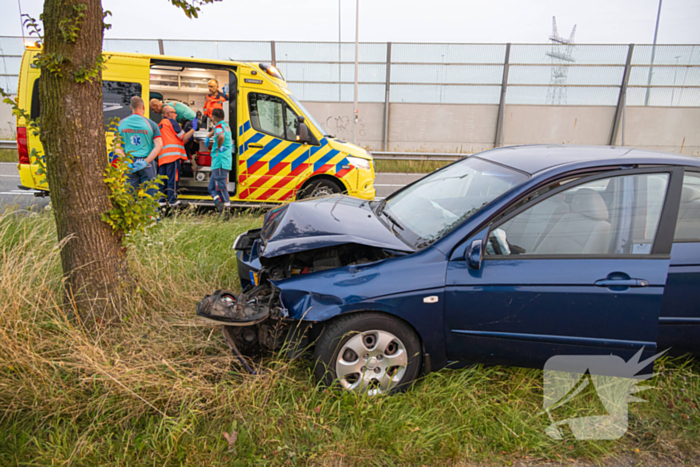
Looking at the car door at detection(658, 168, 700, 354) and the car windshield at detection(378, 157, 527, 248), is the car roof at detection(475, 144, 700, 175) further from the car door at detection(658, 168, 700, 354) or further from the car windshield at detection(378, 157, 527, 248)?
the car door at detection(658, 168, 700, 354)

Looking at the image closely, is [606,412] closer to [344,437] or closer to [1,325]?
[344,437]

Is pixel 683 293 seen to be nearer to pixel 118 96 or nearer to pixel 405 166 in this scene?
pixel 118 96

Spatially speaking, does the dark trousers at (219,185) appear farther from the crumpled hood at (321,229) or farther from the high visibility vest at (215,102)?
the crumpled hood at (321,229)

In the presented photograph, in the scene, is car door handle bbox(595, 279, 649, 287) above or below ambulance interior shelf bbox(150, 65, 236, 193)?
below

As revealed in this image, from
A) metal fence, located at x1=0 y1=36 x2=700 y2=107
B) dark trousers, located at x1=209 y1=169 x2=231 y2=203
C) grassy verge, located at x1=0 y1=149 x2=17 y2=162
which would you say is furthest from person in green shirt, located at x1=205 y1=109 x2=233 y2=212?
metal fence, located at x1=0 y1=36 x2=700 y2=107

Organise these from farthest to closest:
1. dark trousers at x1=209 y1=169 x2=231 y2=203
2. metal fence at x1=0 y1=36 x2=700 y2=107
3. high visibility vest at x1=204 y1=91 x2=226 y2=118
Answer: metal fence at x1=0 y1=36 x2=700 y2=107, high visibility vest at x1=204 y1=91 x2=226 y2=118, dark trousers at x1=209 y1=169 x2=231 y2=203

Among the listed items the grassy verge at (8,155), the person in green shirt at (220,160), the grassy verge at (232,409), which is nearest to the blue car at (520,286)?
the grassy verge at (232,409)

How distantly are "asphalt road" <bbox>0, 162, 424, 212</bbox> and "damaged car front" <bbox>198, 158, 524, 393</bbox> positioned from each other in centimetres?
445

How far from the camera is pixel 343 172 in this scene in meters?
6.94

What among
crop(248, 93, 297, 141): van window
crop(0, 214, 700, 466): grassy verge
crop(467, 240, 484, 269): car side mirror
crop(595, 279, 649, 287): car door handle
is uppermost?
crop(248, 93, 297, 141): van window

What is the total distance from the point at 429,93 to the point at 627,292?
15872 millimetres

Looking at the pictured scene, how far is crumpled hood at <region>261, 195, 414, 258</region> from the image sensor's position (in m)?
2.65

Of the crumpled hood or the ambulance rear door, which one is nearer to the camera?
the crumpled hood

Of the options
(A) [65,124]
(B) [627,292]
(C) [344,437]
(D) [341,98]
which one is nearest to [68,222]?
(A) [65,124]
